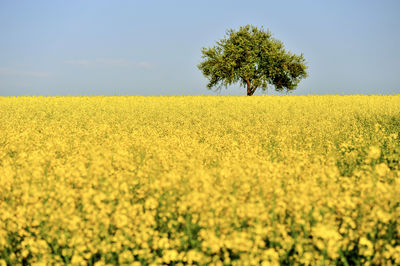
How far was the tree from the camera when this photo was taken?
50062mm

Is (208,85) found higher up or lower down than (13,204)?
higher up

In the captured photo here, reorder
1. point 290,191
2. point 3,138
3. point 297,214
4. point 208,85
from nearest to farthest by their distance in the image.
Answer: point 297,214
point 290,191
point 3,138
point 208,85

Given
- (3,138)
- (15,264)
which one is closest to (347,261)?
(15,264)

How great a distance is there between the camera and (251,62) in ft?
164

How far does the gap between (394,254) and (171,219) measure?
2718 mm

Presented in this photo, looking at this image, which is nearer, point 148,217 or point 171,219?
point 148,217

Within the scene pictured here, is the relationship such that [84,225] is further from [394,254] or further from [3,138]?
[3,138]

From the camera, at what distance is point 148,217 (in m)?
4.73

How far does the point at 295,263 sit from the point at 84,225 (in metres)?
2.68

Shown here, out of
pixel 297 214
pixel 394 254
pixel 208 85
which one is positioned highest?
pixel 208 85

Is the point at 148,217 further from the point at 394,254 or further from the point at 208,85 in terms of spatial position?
the point at 208,85

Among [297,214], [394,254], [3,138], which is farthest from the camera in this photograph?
[3,138]

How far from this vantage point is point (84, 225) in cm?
Result: 486

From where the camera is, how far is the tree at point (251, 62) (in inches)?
1971
